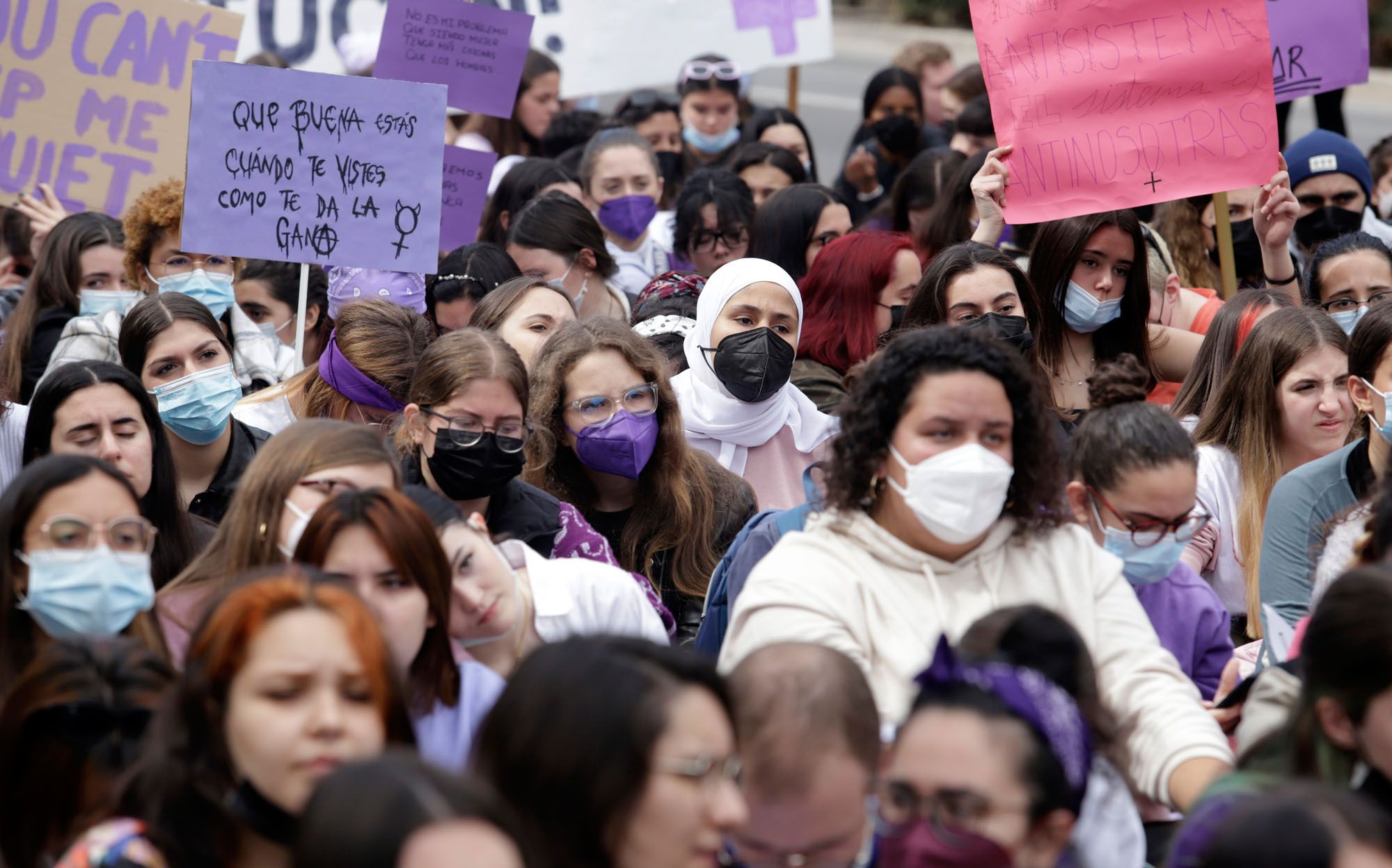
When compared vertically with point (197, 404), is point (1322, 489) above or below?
below

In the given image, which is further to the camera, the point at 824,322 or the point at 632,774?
the point at 824,322

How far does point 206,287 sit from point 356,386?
1483 millimetres

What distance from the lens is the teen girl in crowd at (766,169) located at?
8820 mm

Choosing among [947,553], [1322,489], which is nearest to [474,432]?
[947,553]

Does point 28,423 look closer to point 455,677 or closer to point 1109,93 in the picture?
point 455,677

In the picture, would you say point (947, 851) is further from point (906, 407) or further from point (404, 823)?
point (906, 407)

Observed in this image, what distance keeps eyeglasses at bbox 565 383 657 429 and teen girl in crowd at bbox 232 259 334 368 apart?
234 centimetres

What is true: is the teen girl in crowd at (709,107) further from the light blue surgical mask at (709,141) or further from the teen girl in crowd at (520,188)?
the teen girl in crowd at (520,188)

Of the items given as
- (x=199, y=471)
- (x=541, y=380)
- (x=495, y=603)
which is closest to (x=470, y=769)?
(x=495, y=603)

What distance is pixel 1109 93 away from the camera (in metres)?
6.19

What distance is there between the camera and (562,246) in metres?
7.18

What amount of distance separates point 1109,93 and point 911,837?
4.06 meters

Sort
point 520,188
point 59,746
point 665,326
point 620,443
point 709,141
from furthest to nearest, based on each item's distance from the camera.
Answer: point 709,141 → point 520,188 → point 665,326 → point 620,443 → point 59,746

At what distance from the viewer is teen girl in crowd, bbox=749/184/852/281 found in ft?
24.7
